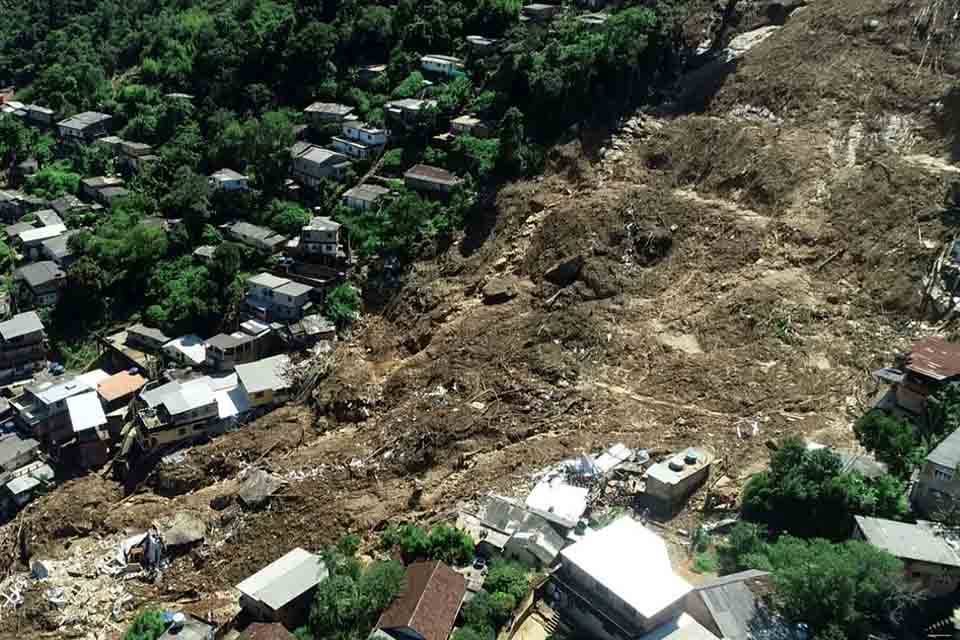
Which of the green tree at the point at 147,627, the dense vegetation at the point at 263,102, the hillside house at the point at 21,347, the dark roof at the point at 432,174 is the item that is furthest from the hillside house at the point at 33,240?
the green tree at the point at 147,627

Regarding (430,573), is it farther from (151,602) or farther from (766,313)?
(766,313)

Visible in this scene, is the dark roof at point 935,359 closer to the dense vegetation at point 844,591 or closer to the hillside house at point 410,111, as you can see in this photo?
the dense vegetation at point 844,591

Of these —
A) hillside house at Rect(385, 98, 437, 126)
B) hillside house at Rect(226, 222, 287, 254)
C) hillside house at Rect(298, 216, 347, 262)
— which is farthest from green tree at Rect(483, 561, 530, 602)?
hillside house at Rect(385, 98, 437, 126)

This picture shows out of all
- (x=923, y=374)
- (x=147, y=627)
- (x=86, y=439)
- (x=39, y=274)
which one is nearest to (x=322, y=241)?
(x=86, y=439)

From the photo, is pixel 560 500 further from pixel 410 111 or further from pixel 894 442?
pixel 410 111

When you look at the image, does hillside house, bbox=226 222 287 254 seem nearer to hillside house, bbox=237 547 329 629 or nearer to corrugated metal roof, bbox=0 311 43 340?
corrugated metal roof, bbox=0 311 43 340

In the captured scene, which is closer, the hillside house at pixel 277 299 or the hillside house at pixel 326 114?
the hillside house at pixel 277 299
